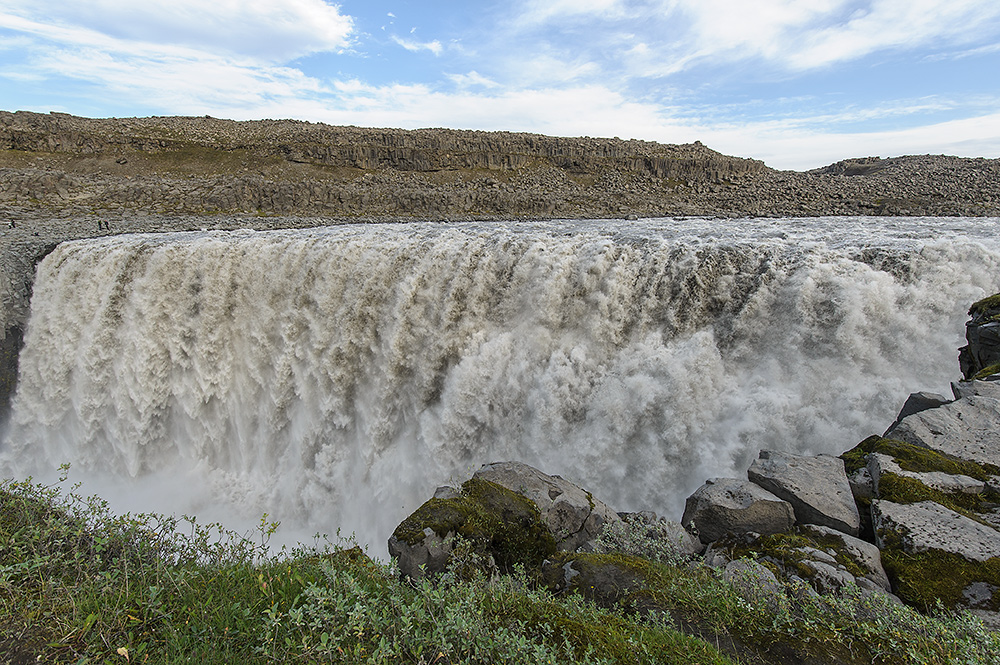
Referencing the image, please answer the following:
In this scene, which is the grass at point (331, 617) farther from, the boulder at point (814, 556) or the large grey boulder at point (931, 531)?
the large grey boulder at point (931, 531)

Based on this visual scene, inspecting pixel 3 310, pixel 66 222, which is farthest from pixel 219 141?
pixel 3 310

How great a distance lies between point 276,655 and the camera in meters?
2.58

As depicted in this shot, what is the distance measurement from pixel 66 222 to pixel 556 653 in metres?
30.4

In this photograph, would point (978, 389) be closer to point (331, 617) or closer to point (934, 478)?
point (934, 478)

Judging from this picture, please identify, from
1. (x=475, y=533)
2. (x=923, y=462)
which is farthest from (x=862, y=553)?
(x=475, y=533)

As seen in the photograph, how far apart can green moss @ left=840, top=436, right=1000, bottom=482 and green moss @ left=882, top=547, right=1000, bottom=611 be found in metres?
1.30

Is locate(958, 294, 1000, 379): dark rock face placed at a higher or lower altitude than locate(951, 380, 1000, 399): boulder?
Result: higher

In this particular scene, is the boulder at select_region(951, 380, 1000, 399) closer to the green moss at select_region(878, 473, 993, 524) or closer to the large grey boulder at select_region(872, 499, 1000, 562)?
the green moss at select_region(878, 473, 993, 524)

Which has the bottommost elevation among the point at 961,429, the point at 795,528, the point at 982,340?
the point at 795,528

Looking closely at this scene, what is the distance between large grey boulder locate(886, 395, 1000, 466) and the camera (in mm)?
5527

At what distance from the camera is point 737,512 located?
5273mm

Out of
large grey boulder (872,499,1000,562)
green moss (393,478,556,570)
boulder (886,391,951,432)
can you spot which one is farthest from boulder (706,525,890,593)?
boulder (886,391,951,432)

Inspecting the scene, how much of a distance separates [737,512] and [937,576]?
5.27 ft

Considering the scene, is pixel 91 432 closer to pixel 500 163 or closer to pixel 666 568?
pixel 666 568
